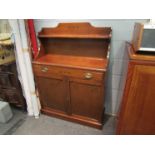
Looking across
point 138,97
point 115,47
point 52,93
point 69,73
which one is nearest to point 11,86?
point 52,93

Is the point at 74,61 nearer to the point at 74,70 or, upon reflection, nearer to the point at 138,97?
the point at 74,70

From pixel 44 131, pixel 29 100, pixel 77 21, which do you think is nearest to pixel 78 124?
pixel 44 131

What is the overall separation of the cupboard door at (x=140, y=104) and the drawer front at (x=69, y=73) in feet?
1.30

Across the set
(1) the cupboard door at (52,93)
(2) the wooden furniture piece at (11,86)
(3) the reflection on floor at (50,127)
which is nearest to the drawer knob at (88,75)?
(1) the cupboard door at (52,93)

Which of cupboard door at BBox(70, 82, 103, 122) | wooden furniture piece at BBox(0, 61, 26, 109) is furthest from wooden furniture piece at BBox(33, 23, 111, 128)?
wooden furniture piece at BBox(0, 61, 26, 109)

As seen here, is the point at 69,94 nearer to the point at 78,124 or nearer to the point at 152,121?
the point at 78,124

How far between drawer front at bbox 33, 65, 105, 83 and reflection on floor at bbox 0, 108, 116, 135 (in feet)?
2.24

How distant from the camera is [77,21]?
1.56 metres

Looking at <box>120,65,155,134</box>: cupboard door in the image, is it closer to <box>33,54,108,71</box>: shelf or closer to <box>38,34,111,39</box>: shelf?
<box>33,54,108,71</box>: shelf

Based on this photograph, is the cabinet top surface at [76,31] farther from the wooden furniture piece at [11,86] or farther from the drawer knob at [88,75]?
the wooden furniture piece at [11,86]

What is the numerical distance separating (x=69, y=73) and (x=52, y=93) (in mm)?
424

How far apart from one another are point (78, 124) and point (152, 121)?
3.14 ft
